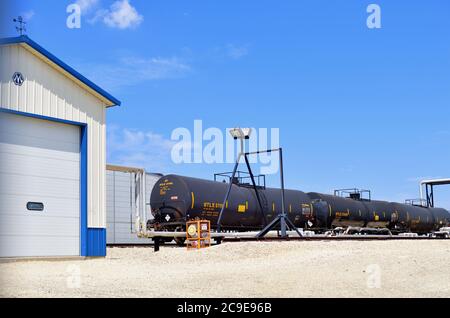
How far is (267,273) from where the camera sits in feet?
36.2

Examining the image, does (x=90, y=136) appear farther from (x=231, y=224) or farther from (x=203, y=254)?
(x=231, y=224)

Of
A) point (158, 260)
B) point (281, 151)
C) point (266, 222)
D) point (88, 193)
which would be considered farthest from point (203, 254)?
point (266, 222)

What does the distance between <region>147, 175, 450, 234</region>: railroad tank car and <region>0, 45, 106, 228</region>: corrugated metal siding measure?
6.22 metres

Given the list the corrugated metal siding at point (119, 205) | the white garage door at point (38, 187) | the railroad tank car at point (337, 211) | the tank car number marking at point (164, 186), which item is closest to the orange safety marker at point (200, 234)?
the tank car number marking at point (164, 186)

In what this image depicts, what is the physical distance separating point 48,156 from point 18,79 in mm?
2385

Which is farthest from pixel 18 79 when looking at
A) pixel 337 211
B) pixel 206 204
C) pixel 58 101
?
pixel 337 211

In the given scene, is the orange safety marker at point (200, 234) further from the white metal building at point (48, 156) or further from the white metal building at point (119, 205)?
the white metal building at point (119, 205)

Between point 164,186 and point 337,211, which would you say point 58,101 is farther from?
point 337,211

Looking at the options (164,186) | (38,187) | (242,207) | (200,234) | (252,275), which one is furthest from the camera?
(242,207)

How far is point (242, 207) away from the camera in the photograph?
81.4 ft

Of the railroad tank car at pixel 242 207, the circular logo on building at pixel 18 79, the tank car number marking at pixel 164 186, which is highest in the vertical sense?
the circular logo on building at pixel 18 79

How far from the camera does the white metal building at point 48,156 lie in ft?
49.2

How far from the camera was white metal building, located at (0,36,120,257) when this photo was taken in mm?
15000

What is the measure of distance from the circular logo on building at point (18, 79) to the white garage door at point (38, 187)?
92 centimetres
